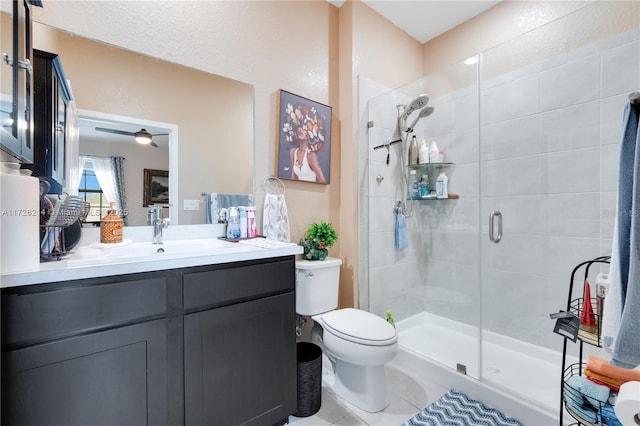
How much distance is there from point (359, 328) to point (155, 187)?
4.43 feet

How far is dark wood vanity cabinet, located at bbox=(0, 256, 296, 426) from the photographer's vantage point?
0.84 m

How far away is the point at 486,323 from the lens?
218 cm

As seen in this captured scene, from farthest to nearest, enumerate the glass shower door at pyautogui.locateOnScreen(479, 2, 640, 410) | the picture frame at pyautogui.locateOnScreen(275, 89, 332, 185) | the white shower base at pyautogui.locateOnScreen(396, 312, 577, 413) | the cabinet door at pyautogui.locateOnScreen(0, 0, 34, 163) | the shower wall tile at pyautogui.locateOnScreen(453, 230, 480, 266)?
1. the shower wall tile at pyautogui.locateOnScreen(453, 230, 480, 266)
2. the picture frame at pyautogui.locateOnScreen(275, 89, 332, 185)
3. the glass shower door at pyautogui.locateOnScreen(479, 2, 640, 410)
4. the white shower base at pyautogui.locateOnScreen(396, 312, 577, 413)
5. the cabinet door at pyautogui.locateOnScreen(0, 0, 34, 163)

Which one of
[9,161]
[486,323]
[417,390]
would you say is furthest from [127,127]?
[486,323]

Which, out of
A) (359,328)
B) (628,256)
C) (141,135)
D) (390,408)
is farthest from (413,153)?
(141,135)

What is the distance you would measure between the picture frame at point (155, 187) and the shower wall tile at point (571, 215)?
2429 millimetres

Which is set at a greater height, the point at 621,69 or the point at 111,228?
the point at 621,69

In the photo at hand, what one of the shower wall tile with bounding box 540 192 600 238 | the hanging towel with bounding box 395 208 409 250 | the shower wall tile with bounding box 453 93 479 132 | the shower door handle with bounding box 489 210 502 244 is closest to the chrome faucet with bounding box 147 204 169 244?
the hanging towel with bounding box 395 208 409 250

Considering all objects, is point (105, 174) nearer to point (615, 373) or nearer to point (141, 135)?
point (141, 135)

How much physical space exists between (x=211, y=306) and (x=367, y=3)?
Answer: 248 centimetres

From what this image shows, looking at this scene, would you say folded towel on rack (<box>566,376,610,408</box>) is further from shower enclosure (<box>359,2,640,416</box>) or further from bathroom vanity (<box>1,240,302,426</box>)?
bathroom vanity (<box>1,240,302,426</box>)

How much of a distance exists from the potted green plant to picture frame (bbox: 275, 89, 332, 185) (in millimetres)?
392

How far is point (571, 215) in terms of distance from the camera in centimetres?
190

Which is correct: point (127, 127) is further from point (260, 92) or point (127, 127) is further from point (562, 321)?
point (562, 321)
